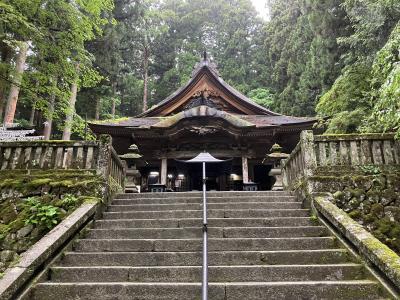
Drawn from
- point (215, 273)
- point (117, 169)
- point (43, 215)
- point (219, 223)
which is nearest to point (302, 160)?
point (219, 223)

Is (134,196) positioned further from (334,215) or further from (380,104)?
(380,104)

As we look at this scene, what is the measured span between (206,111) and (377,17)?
555cm

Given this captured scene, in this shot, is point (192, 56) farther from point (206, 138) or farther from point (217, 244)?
point (217, 244)

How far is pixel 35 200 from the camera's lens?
5.22 meters

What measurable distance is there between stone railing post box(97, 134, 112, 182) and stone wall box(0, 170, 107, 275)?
121 mm

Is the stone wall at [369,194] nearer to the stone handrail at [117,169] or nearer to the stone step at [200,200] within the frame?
the stone step at [200,200]

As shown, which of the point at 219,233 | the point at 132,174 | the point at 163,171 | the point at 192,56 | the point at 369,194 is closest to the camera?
the point at 219,233

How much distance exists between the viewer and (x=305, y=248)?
14.0ft

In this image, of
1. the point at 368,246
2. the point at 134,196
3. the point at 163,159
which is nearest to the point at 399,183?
the point at 368,246

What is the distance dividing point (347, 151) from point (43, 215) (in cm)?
515

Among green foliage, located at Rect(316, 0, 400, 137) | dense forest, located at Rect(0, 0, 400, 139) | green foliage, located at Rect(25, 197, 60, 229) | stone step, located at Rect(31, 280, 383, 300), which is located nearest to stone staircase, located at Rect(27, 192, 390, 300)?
stone step, located at Rect(31, 280, 383, 300)

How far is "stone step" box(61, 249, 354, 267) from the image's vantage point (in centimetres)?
395

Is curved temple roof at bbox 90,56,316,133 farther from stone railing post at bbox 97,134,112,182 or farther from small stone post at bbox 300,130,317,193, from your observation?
small stone post at bbox 300,130,317,193

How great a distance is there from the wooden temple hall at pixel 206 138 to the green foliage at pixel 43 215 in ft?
13.3
